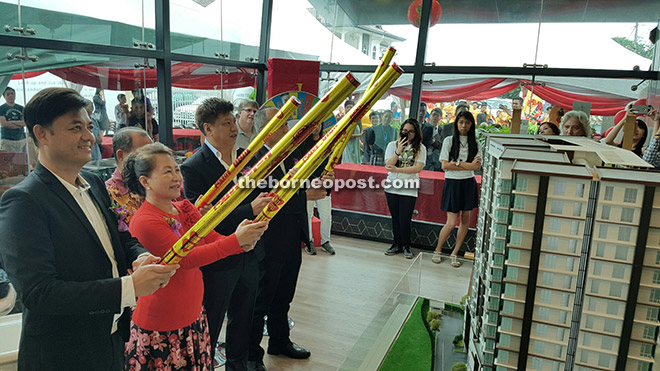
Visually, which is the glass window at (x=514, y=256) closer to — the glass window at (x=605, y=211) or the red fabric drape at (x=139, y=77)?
the glass window at (x=605, y=211)

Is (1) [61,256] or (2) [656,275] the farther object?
(1) [61,256]

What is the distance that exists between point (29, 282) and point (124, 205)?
32.7 inches

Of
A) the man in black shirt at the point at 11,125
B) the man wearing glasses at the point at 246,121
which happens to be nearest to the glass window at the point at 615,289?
the man wearing glasses at the point at 246,121

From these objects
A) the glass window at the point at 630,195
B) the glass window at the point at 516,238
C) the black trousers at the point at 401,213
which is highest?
the glass window at the point at 630,195

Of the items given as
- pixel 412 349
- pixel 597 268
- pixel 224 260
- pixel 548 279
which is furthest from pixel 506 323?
pixel 224 260

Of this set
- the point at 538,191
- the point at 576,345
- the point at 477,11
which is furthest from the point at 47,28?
the point at 477,11

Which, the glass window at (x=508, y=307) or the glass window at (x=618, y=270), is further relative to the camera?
the glass window at (x=508, y=307)

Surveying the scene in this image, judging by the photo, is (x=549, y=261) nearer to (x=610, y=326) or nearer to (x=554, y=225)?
(x=554, y=225)

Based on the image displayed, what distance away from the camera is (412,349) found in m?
2.03

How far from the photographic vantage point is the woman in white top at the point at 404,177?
487cm

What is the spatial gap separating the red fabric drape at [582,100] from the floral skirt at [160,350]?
4.72 metres

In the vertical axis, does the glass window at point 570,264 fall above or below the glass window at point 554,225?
below

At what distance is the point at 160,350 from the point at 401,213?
3.70m

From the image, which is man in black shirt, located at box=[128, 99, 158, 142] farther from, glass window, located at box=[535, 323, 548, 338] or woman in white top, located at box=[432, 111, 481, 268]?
glass window, located at box=[535, 323, 548, 338]
